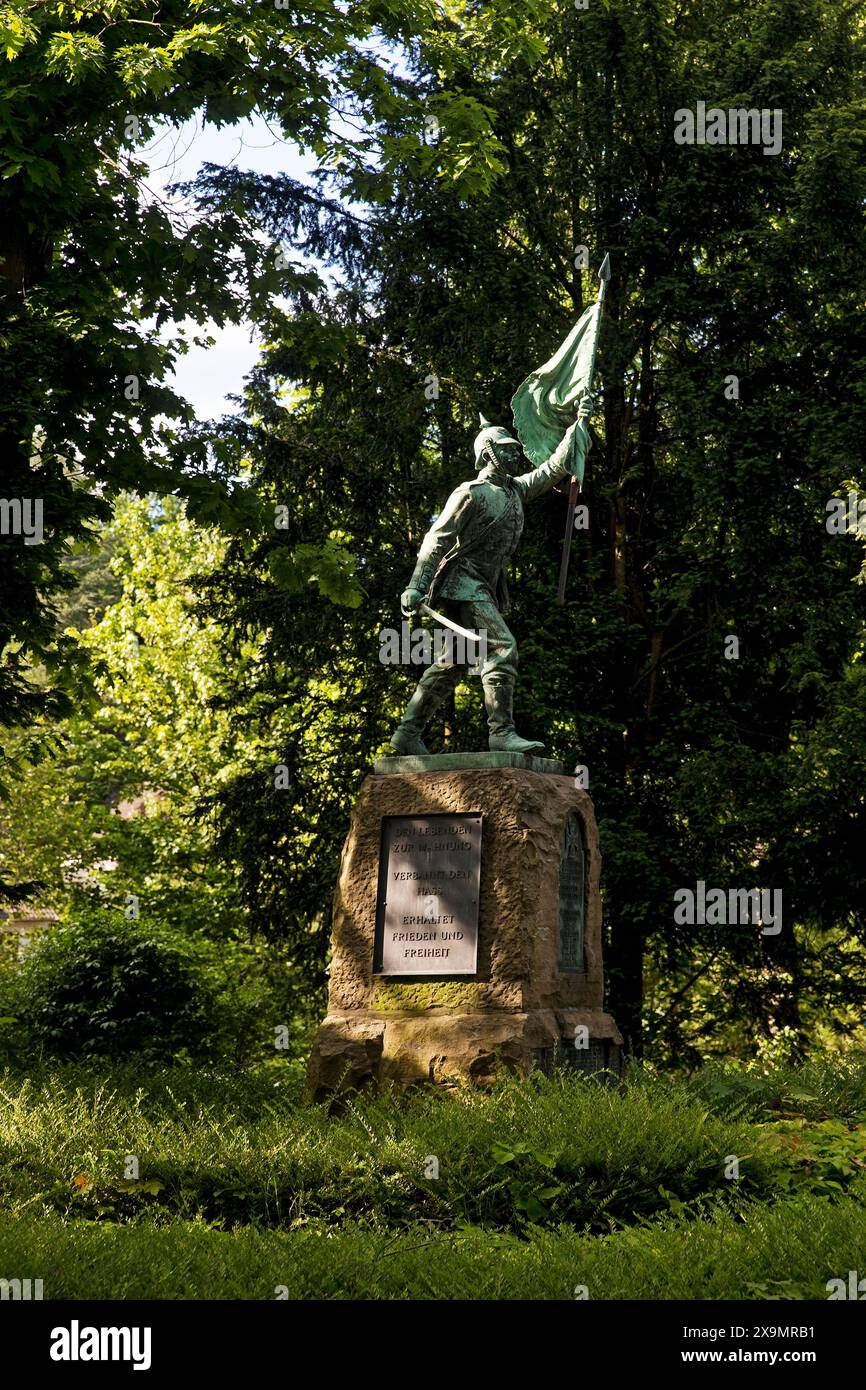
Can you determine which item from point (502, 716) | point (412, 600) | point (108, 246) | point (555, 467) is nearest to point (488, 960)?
point (502, 716)

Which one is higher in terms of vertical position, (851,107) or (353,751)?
(851,107)

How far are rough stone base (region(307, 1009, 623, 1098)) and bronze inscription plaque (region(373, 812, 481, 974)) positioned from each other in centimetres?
36

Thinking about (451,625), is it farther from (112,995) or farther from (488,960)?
(112,995)

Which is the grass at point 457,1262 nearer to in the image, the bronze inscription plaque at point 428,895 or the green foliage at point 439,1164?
the green foliage at point 439,1164

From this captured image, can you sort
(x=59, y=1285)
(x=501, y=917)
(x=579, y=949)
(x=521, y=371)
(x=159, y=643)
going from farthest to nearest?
(x=159, y=643) < (x=521, y=371) < (x=579, y=949) < (x=501, y=917) < (x=59, y=1285)

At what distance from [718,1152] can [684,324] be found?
12144 mm

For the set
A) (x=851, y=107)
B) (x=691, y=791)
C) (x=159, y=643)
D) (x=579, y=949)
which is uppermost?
(x=851, y=107)

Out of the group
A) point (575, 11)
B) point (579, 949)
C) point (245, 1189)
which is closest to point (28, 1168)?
point (245, 1189)

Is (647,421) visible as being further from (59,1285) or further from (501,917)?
(59,1285)

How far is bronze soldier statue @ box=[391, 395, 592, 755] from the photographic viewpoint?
33.6 feet

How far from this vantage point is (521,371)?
17.1 metres

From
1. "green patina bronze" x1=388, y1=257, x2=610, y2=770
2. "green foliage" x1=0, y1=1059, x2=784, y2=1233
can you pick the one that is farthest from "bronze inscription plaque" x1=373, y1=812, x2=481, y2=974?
"green foliage" x1=0, y1=1059, x2=784, y2=1233

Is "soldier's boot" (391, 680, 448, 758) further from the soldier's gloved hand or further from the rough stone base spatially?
the rough stone base

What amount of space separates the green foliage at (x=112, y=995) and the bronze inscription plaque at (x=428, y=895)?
166 inches
